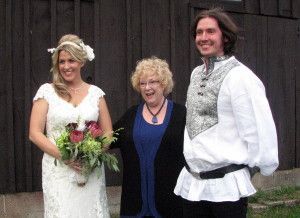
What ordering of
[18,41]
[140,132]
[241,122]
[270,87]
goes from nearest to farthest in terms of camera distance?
[241,122]
[140,132]
[18,41]
[270,87]

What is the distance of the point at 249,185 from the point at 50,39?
3.37m

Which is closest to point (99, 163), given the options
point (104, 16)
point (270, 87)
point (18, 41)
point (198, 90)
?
point (198, 90)

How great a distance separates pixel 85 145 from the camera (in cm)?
464

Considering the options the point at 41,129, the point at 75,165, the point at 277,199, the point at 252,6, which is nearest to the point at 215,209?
the point at 75,165

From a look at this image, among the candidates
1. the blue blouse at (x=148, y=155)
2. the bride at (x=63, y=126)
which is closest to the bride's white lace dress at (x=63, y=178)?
the bride at (x=63, y=126)

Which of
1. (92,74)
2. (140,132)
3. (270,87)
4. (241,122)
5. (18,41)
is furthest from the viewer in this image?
(270,87)

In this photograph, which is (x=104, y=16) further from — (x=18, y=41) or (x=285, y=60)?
(x=285, y=60)

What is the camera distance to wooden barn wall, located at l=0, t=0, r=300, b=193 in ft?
21.2

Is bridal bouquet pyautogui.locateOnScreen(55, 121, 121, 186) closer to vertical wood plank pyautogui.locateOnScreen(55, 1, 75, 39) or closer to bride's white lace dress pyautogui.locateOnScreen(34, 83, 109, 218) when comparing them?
bride's white lace dress pyautogui.locateOnScreen(34, 83, 109, 218)

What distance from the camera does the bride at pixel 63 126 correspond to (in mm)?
4809

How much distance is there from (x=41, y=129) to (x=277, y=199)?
4454 millimetres

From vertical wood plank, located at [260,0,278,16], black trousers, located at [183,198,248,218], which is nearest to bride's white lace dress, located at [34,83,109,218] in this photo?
black trousers, located at [183,198,248,218]

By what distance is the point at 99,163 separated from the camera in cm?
479

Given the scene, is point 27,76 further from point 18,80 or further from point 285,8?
point 285,8
